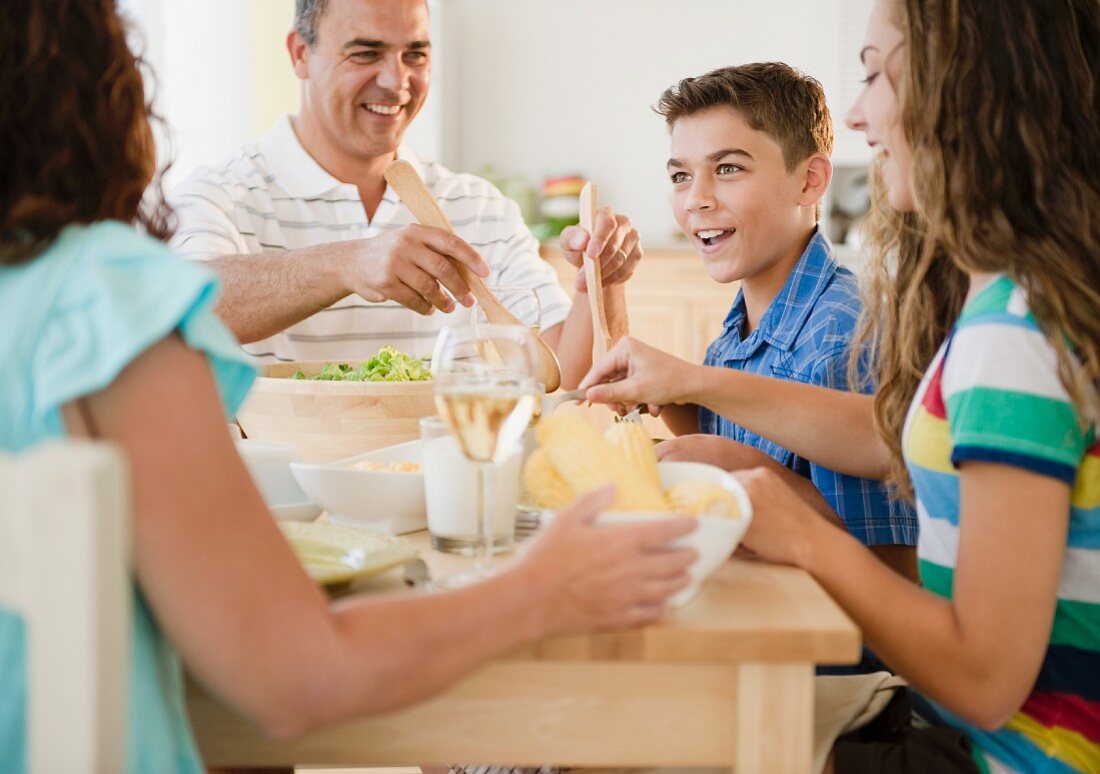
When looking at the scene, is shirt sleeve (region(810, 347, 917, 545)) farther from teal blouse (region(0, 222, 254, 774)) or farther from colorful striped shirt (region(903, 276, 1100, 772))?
teal blouse (region(0, 222, 254, 774))

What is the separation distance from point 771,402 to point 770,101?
28.3 inches

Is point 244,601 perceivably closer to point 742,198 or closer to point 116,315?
point 116,315

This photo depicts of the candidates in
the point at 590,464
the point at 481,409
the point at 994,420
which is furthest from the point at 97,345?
→ the point at 994,420

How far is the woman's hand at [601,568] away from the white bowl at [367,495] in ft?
1.00

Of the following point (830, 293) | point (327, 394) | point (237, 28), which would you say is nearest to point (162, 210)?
point (327, 394)

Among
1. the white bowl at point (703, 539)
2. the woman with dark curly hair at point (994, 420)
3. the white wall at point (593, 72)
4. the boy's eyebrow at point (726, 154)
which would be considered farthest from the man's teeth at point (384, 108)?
the white wall at point (593, 72)

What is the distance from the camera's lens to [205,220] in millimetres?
2262

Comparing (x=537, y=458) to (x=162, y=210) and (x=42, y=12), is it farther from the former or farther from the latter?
(x=42, y=12)

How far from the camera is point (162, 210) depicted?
1.01 metres

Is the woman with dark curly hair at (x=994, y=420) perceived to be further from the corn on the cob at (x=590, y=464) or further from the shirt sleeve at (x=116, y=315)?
the shirt sleeve at (x=116, y=315)

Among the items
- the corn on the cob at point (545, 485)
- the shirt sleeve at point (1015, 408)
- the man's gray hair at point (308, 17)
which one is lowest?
the corn on the cob at point (545, 485)

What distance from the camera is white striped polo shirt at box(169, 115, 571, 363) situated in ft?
7.73

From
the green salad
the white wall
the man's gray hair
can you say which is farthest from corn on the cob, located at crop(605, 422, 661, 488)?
the white wall

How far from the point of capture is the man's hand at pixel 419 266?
1685 millimetres
